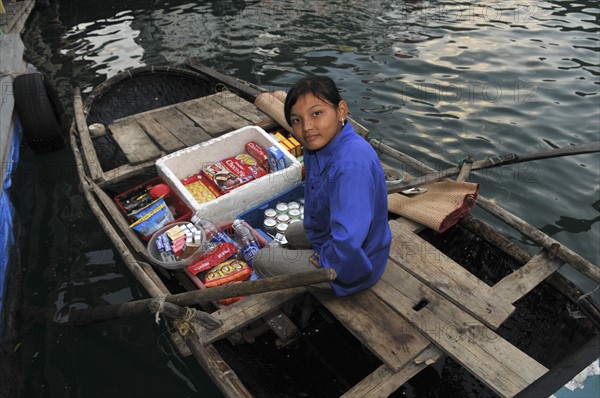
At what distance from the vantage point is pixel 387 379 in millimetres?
2895

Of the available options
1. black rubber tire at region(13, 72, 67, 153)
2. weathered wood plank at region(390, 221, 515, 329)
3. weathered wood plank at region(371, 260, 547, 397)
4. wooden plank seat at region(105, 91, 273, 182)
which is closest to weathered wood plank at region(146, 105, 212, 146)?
wooden plank seat at region(105, 91, 273, 182)

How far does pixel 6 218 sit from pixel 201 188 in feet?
9.79

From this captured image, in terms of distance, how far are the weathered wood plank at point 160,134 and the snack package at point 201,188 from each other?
54 cm

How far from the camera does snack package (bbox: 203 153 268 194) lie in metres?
4.52

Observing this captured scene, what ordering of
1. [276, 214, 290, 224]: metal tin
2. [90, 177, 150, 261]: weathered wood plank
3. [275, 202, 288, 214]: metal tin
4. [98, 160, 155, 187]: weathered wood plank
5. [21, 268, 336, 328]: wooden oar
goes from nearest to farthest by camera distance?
[21, 268, 336, 328]: wooden oar, [90, 177, 150, 261]: weathered wood plank, [276, 214, 290, 224]: metal tin, [275, 202, 288, 214]: metal tin, [98, 160, 155, 187]: weathered wood plank

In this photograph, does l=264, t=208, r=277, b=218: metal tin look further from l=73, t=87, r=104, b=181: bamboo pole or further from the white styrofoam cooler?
l=73, t=87, r=104, b=181: bamboo pole

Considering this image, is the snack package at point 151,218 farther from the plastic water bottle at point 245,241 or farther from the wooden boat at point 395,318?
the plastic water bottle at point 245,241

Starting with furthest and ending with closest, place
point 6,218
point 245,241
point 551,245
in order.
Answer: point 6,218 < point 245,241 < point 551,245

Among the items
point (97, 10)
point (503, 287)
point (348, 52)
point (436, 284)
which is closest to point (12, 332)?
point (436, 284)

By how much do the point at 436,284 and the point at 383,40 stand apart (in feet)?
27.1

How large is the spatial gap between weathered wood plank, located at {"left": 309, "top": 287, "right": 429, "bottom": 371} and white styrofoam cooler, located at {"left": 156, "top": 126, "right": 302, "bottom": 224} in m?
1.38

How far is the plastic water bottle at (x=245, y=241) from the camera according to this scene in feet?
12.7

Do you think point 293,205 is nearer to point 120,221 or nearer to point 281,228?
point 281,228

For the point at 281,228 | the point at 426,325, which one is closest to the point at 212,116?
the point at 281,228
